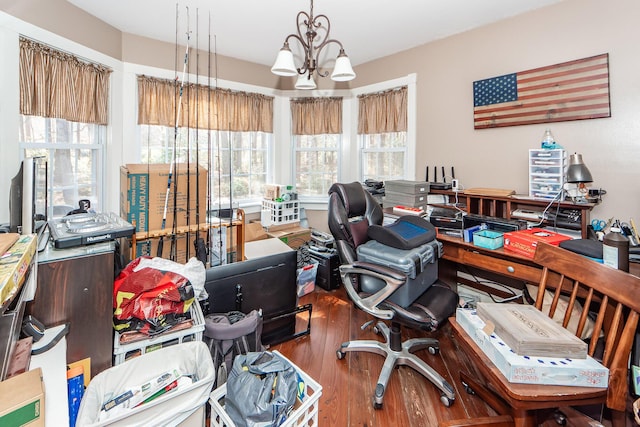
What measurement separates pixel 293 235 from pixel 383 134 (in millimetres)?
1617

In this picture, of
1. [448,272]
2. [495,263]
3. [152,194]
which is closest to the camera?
[495,263]

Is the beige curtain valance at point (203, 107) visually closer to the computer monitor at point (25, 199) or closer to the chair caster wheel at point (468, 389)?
the computer monitor at point (25, 199)

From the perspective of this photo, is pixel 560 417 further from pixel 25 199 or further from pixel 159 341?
pixel 25 199

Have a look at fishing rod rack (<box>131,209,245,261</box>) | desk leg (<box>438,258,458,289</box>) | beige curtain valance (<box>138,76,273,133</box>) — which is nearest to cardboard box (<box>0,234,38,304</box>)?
fishing rod rack (<box>131,209,245,261</box>)

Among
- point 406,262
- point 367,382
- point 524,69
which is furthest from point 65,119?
point 524,69

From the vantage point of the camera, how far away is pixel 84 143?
9.05 ft

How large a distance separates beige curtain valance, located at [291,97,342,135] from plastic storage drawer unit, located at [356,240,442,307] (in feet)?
7.64

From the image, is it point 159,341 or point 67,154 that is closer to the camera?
point 159,341

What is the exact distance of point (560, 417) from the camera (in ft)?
5.26

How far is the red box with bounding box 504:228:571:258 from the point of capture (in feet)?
6.06

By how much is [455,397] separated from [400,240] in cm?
93

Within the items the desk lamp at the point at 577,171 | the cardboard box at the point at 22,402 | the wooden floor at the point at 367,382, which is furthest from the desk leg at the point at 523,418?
the cardboard box at the point at 22,402

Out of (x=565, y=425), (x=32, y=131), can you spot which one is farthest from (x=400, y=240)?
(x=32, y=131)

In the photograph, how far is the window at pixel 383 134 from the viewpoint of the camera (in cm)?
348
